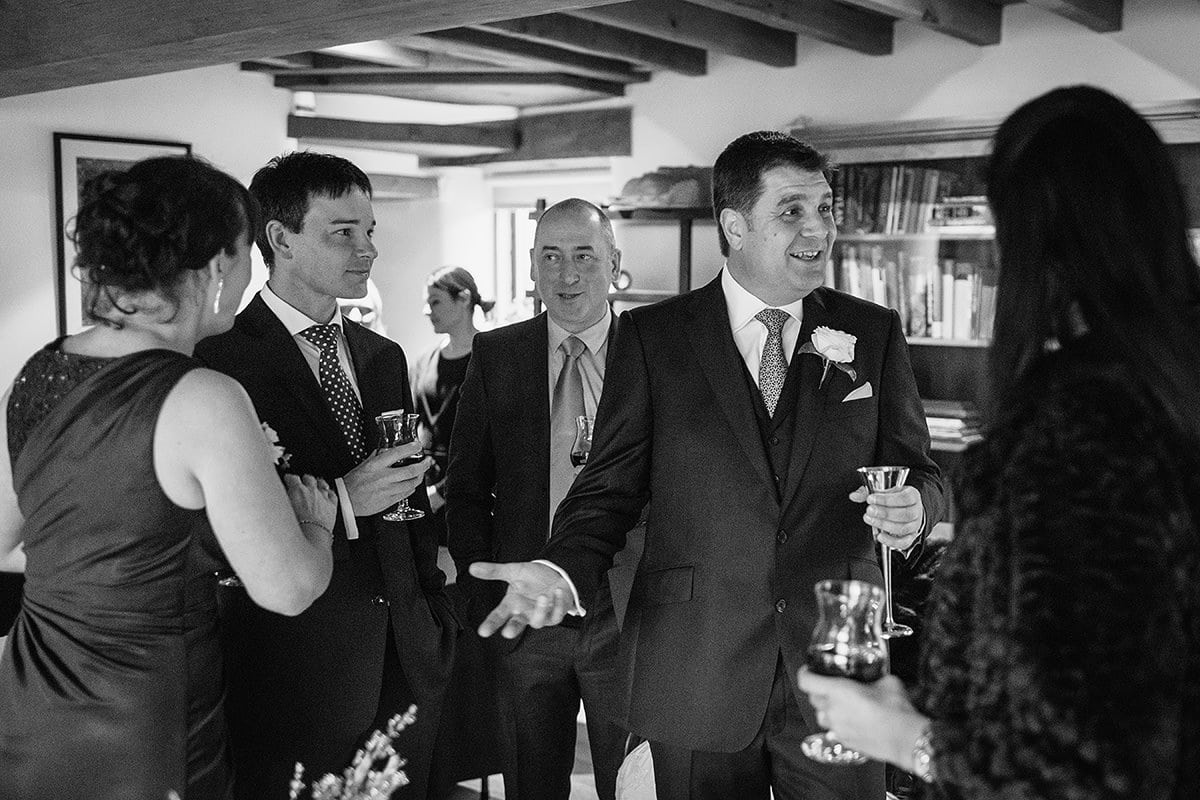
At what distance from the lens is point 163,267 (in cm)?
195

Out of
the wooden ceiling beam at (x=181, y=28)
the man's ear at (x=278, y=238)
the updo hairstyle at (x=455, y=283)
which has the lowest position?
the updo hairstyle at (x=455, y=283)

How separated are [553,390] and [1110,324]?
7.02ft

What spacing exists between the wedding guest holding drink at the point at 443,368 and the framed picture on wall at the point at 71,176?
151cm

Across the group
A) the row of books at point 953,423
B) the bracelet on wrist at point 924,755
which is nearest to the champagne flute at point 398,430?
the bracelet on wrist at point 924,755

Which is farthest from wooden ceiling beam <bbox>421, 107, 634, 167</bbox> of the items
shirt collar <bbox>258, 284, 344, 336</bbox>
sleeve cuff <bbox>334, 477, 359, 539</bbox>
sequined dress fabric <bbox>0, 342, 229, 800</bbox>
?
sequined dress fabric <bbox>0, 342, 229, 800</bbox>

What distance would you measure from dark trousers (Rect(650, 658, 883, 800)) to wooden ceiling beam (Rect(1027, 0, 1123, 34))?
126 inches

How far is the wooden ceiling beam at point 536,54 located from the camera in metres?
5.59

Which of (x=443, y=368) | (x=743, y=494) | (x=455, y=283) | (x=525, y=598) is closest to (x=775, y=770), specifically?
(x=743, y=494)

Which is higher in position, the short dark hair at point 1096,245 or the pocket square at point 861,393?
the short dark hair at point 1096,245

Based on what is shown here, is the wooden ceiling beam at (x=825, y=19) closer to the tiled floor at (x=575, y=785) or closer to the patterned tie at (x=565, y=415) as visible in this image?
the patterned tie at (x=565, y=415)

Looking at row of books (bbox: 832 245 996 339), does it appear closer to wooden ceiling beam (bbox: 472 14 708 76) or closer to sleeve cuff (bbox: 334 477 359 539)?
wooden ceiling beam (bbox: 472 14 708 76)

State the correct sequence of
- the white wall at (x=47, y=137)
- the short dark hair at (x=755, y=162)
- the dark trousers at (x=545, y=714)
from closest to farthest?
1. the short dark hair at (x=755, y=162)
2. the dark trousers at (x=545, y=714)
3. the white wall at (x=47, y=137)

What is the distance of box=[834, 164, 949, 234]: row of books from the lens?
18.7 feet

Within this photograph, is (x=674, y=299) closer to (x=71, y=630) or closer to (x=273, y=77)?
(x=71, y=630)
